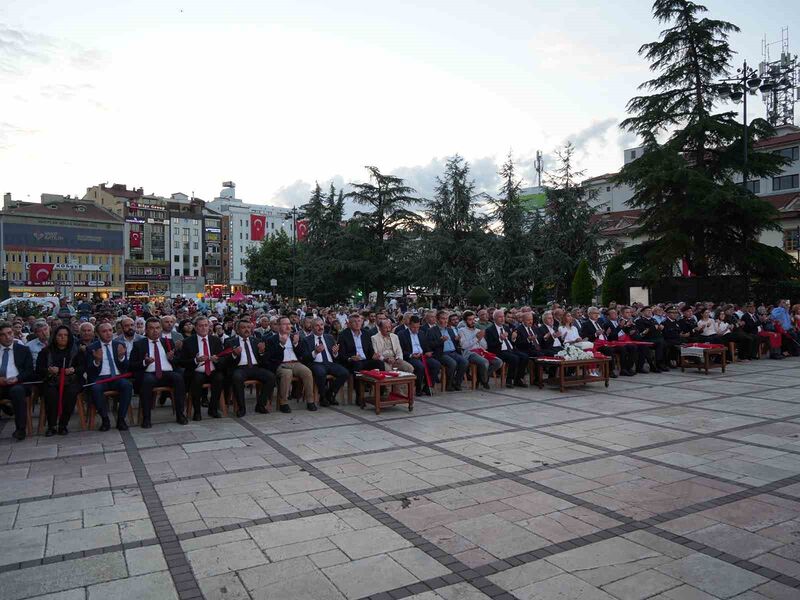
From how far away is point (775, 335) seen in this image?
672 inches

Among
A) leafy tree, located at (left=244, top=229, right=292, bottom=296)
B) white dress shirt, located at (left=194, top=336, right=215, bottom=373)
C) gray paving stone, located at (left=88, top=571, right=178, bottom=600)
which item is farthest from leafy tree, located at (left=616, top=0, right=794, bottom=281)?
leafy tree, located at (left=244, top=229, right=292, bottom=296)

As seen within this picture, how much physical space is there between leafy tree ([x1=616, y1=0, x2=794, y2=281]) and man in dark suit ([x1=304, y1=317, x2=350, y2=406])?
17.4 m

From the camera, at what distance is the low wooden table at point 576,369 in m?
11.7

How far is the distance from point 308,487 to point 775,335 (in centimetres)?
1600

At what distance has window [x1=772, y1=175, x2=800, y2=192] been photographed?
44594mm

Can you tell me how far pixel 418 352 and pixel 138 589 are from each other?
8.28 meters

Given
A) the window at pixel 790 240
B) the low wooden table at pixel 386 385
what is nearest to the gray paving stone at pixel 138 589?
the low wooden table at pixel 386 385

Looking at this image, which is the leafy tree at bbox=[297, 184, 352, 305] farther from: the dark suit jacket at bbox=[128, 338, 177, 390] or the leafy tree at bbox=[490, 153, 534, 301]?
the dark suit jacket at bbox=[128, 338, 177, 390]

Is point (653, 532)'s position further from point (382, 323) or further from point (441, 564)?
point (382, 323)

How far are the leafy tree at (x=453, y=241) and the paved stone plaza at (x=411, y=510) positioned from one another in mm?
20696

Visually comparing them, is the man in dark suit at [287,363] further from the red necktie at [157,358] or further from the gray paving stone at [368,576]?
the gray paving stone at [368,576]

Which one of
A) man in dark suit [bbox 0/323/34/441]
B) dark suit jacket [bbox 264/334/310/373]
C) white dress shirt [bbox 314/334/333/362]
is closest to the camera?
man in dark suit [bbox 0/323/34/441]

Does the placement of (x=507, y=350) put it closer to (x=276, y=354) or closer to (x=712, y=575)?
(x=276, y=354)

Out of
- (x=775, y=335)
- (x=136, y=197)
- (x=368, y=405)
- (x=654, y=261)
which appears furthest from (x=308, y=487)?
(x=136, y=197)
